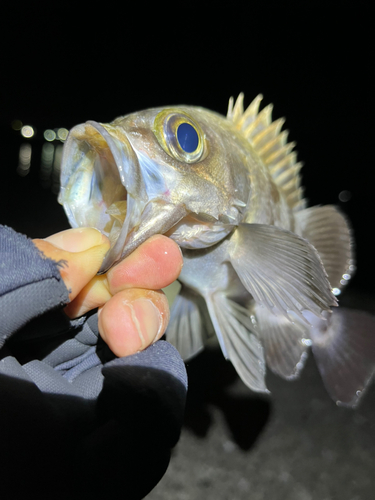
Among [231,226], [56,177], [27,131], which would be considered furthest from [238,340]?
[27,131]

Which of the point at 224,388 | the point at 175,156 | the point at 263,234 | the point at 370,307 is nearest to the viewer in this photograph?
the point at 175,156

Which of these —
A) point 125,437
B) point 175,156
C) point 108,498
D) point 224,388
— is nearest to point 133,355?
point 125,437

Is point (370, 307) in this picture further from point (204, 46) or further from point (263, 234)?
point (204, 46)

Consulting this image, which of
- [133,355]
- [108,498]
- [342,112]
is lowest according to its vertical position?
[108,498]

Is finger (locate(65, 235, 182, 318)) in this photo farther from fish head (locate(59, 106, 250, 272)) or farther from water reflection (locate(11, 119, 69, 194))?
water reflection (locate(11, 119, 69, 194))

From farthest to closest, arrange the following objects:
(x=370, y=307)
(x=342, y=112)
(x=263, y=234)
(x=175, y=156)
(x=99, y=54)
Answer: (x=99, y=54)
(x=342, y=112)
(x=370, y=307)
(x=263, y=234)
(x=175, y=156)

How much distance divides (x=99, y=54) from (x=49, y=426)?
12.7m

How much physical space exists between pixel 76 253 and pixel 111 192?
233 mm

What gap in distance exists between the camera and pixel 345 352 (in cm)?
138

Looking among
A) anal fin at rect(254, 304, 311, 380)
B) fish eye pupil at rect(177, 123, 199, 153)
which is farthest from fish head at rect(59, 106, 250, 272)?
anal fin at rect(254, 304, 311, 380)

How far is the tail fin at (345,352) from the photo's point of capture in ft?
4.29

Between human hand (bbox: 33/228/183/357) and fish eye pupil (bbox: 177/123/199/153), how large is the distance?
31 cm

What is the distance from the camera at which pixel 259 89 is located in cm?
639

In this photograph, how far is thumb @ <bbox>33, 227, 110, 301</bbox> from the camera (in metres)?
0.61
